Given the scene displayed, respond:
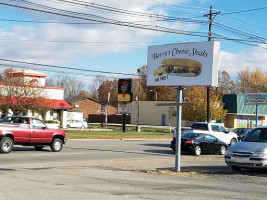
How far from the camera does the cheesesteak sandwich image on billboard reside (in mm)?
14695

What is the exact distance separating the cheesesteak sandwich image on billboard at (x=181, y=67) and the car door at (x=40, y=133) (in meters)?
8.68

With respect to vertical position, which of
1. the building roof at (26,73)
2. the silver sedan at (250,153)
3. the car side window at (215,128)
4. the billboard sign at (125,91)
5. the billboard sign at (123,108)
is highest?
the building roof at (26,73)

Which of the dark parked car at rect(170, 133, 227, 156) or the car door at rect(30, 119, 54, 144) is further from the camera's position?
the dark parked car at rect(170, 133, 227, 156)

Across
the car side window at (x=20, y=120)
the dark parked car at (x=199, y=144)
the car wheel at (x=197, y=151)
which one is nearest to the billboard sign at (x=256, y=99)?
the dark parked car at (x=199, y=144)

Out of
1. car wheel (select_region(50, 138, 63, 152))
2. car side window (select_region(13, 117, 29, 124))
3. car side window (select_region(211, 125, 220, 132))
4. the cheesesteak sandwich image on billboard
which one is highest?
the cheesesteak sandwich image on billboard

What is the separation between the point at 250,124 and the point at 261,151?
219ft

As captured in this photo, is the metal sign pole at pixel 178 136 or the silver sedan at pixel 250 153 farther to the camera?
the metal sign pole at pixel 178 136

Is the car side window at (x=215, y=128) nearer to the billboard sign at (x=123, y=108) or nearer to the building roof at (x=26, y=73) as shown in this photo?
the billboard sign at (x=123, y=108)

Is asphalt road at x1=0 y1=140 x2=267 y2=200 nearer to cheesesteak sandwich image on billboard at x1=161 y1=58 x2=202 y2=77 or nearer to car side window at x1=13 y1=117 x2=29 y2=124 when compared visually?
cheesesteak sandwich image on billboard at x1=161 y1=58 x2=202 y2=77

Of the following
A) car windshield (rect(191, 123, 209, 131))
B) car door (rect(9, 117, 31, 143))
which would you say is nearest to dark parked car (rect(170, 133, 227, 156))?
car windshield (rect(191, 123, 209, 131))

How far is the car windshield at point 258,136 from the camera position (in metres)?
15.3

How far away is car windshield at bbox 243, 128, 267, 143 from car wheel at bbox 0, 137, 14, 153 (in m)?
10.7

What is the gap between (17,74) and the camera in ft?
152

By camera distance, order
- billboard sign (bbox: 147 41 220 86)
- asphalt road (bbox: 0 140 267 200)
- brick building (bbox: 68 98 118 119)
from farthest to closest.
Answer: brick building (bbox: 68 98 118 119) → billboard sign (bbox: 147 41 220 86) → asphalt road (bbox: 0 140 267 200)
